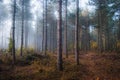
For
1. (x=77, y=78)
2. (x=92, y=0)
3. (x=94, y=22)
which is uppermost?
(x=92, y=0)

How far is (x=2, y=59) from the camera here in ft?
70.8

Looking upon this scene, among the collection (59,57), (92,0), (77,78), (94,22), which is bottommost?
(77,78)

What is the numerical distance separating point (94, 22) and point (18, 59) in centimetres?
2629

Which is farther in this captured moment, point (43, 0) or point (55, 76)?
point (43, 0)

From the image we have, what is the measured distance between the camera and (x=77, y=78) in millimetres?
14266

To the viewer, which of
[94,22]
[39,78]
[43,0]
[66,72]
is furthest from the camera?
[94,22]

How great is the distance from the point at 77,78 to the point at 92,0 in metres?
21.3

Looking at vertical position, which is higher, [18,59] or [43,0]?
[43,0]

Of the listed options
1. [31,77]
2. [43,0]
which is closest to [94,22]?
[43,0]

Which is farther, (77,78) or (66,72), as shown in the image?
(66,72)

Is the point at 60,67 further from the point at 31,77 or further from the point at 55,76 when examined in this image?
the point at 31,77

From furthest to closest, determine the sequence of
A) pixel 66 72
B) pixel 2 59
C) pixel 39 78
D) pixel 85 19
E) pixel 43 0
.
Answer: pixel 85 19 → pixel 43 0 → pixel 2 59 → pixel 66 72 → pixel 39 78

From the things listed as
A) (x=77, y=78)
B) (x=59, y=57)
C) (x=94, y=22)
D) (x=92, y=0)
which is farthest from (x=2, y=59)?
(x=94, y=22)

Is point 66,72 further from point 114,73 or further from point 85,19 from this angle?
point 85,19
